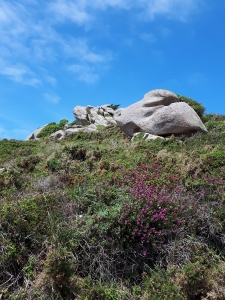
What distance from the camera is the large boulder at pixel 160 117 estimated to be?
13914 mm

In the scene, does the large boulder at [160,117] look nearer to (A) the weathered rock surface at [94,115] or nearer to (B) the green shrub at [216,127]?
(B) the green shrub at [216,127]

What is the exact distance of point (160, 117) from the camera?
47.2ft

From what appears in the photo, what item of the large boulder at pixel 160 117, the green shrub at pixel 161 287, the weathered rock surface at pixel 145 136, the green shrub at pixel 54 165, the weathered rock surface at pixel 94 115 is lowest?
the green shrub at pixel 161 287

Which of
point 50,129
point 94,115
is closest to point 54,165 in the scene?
point 94,115

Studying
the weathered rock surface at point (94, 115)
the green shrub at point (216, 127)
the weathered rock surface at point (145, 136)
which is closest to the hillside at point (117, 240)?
the weathered rock surface at point (145, 136)

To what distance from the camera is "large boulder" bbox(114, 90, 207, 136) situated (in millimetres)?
13914

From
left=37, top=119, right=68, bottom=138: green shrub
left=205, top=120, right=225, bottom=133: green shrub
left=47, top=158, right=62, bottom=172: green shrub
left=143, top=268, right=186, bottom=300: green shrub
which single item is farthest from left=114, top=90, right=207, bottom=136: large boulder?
A: left=37, top=119, right=68, bottom=138: green shrub

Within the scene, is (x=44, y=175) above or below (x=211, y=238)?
above

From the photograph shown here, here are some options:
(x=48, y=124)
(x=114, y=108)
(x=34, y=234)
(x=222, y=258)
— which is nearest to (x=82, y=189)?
(x=34, y=234)

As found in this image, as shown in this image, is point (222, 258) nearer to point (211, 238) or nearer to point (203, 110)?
point (211, 238)

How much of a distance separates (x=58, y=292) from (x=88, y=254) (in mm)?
786

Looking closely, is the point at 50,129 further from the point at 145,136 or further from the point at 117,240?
the point at 117,240

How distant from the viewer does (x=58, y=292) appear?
4418 mm

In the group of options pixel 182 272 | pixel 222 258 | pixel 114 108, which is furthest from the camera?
pixel 114 108
